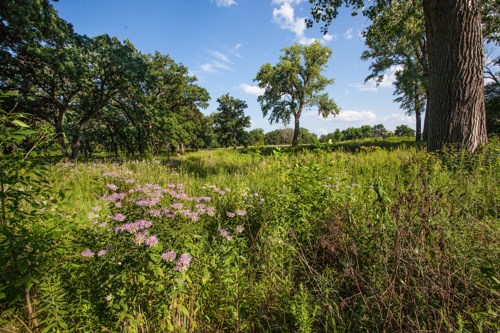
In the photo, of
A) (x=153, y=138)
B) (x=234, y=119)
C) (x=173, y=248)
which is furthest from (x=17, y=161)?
(x=234, y=119)

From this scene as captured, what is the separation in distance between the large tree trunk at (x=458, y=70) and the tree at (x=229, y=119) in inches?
2239

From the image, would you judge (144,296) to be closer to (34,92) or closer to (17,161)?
(17,161)

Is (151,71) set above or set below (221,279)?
above

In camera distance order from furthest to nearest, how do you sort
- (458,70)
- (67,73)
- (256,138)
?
(256,138) < (67,73) < (458,70)

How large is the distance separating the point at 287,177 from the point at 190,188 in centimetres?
210

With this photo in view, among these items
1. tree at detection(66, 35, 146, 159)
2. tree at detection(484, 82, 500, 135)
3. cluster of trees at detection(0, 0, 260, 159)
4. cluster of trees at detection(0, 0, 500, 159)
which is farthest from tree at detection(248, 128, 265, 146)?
tree at detection(484, 82, 500, 135)

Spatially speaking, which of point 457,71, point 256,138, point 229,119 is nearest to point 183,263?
point 457,71

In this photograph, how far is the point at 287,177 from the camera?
410cm

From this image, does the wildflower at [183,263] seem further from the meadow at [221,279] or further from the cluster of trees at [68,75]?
the cluster of trees at [68,75]

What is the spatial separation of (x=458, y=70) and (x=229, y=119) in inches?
2328

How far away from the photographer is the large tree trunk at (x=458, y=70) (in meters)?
5.00

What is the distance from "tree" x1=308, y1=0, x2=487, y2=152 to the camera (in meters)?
5.00

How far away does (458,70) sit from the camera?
511cm

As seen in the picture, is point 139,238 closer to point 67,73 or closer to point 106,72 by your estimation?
point 67,73
